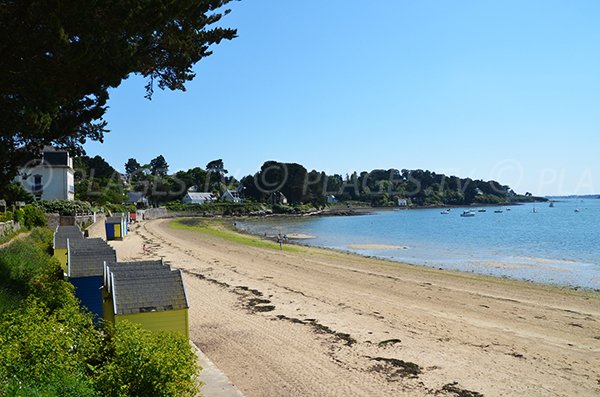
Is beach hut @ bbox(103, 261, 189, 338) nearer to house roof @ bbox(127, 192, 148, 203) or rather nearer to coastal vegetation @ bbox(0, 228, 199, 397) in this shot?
coastal vegetation @ bbox(0, 228, 199, 397)

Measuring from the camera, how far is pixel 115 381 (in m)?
4.64

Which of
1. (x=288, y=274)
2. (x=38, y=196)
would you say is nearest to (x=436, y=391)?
(x=288, y=274)

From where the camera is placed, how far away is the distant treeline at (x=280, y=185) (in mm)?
88062

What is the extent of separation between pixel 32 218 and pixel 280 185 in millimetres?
99796

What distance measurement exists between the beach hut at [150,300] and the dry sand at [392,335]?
178 cm

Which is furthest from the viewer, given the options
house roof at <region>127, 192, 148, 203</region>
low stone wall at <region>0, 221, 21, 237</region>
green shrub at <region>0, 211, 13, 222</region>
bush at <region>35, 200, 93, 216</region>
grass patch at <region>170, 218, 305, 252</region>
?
house roof at <region>127, 192, 148, 203</region>

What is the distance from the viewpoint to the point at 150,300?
7301 mm

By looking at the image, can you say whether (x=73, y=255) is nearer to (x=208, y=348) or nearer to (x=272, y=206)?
(x=208, y=348)

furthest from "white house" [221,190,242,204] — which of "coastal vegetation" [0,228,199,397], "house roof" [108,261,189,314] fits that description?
"coastal vegetation" [0,228,199,397]

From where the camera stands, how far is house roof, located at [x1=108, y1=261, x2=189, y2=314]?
716cm

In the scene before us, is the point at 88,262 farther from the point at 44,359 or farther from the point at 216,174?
the point at 216,174

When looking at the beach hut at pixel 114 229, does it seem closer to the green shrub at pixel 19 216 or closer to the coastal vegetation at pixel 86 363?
the green shrub at pixel 19 216

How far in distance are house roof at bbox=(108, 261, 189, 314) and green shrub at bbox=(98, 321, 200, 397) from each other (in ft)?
6.96

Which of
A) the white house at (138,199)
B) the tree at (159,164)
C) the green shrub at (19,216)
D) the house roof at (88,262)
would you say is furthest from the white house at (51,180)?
the tree at (159,164)
